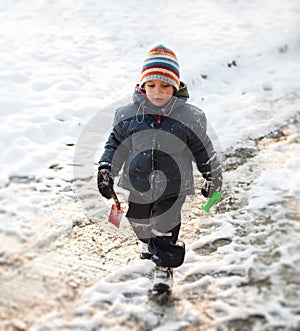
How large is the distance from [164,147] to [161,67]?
0.62 meters

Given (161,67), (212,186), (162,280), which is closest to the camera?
(162,280)

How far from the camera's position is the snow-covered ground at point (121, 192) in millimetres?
2988

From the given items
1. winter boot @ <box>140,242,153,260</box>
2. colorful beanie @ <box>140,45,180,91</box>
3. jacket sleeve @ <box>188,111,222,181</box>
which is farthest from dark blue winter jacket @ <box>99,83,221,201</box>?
winter boot @ <box>140,242,153,260</box>

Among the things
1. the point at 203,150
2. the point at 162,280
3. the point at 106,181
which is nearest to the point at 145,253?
the point at 162,280

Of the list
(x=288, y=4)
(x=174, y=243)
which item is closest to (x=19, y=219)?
(x=174, y=243)

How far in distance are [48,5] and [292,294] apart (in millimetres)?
8236

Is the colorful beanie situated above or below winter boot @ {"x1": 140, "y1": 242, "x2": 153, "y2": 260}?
above

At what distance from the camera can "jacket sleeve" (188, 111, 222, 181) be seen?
133 inches

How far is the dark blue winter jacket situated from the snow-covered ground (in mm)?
649

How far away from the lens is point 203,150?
3.44 metres

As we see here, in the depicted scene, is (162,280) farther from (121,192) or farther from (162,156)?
(121,192)

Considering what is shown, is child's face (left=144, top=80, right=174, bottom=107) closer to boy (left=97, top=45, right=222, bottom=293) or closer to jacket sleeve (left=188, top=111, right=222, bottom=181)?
boy (left=97, top=45, right=222, bottom=293)

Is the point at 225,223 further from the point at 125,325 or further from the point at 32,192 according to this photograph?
the point at 32,192

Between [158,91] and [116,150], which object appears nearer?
[158,91]
